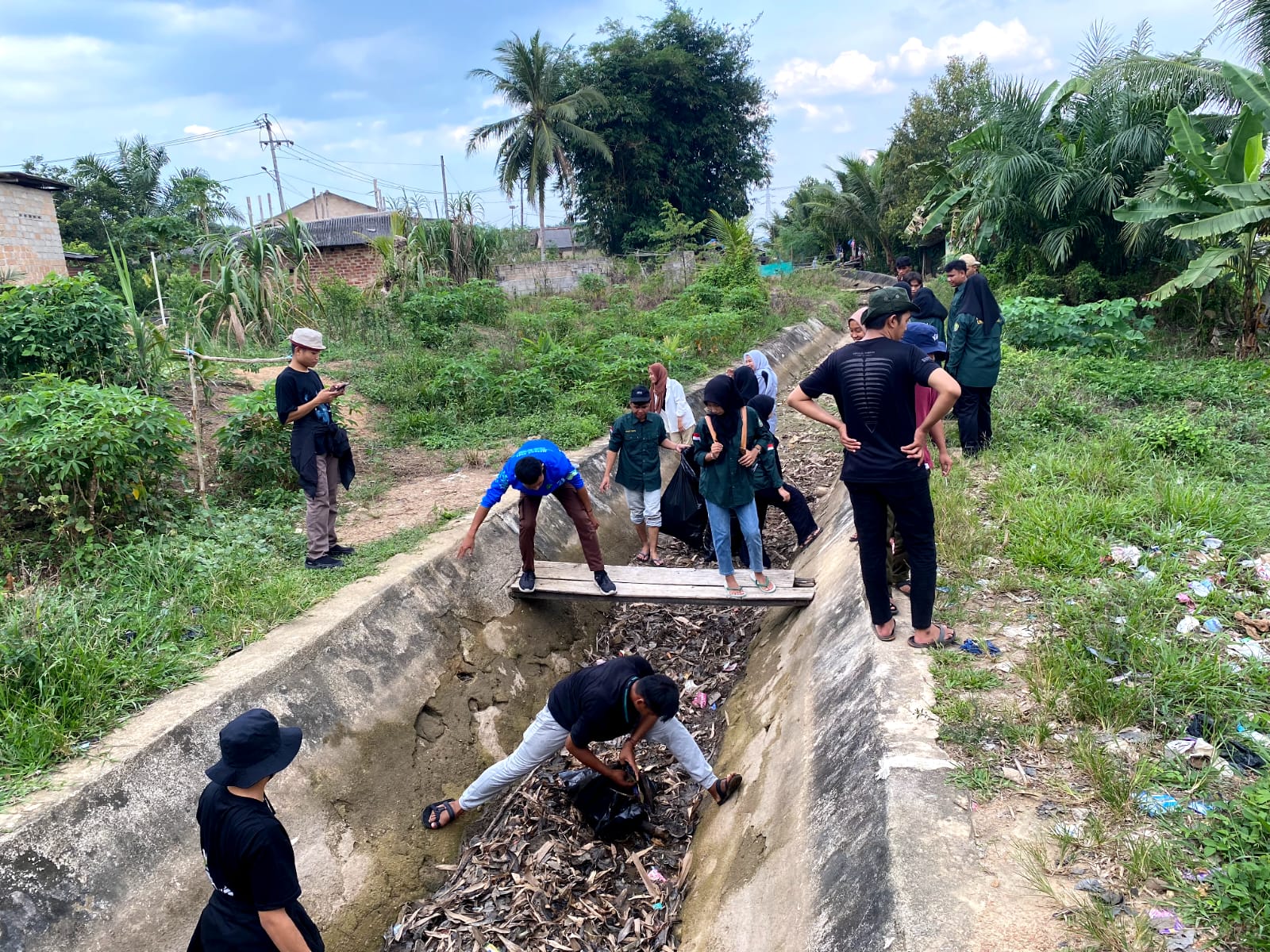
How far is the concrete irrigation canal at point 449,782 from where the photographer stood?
9.27 ft

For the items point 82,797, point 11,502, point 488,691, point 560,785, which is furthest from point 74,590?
point 560,785

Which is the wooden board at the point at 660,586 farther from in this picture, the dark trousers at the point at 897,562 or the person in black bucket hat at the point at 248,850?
the person in black bucket hat at the point at 248,850

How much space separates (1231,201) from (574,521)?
8.04 m

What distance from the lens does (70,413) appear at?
504 cm

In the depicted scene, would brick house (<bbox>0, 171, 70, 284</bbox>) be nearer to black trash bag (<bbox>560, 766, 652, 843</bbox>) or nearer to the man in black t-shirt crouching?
the man in black t-shirt crouching

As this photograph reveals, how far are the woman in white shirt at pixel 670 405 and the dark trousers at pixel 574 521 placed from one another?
1.51 m

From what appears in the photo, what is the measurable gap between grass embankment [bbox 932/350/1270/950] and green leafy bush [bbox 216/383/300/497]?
18.0 ft

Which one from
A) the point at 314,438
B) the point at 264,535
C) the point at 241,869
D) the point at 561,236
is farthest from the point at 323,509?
the point at 561,236

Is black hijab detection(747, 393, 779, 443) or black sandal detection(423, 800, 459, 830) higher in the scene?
black hijab detection(747, 393, 779, 443)

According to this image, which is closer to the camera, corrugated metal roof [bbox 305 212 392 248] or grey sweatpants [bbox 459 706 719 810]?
grey sweatpants [bbox 459 706 719 810]

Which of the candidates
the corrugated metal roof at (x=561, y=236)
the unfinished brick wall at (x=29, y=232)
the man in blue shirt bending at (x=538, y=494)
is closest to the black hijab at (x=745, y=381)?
the man in blue shirt bending at (x=538, y=494)

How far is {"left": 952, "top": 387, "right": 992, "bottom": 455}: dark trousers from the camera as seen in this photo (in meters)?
6.18

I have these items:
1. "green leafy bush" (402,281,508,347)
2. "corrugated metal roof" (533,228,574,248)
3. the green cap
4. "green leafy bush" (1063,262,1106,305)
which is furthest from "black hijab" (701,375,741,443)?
"corrugated metal roof" (533,228,574,248)

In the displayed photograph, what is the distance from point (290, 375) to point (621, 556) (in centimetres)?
355
